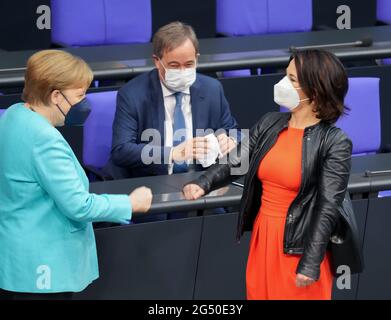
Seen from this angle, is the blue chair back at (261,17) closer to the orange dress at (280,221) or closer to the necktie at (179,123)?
the necktie at (179,123)

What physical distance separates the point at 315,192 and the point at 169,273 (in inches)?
35.9

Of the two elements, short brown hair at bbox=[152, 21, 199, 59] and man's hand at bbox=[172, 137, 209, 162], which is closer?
man's hand at bbox=[172, 137, 209, 162]

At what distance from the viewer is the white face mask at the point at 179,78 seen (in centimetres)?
406

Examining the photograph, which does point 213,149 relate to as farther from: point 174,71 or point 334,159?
point 334,159

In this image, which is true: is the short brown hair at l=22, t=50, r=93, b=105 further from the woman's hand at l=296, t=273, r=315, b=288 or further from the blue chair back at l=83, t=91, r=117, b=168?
the blue chair back at l=83, t=91, r=117, b=168

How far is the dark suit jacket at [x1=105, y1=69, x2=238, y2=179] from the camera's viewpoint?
409 cm

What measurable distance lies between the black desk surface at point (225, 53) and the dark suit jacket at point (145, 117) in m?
0.70

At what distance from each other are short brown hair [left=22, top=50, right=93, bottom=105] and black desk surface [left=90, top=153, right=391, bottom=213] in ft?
2.51

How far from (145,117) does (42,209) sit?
1.18m

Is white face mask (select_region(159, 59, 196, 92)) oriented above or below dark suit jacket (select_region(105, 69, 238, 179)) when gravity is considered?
above

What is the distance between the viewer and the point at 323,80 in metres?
3.10

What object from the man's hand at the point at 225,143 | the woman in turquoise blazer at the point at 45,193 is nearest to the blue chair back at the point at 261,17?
the man's hand at the point at 225,143

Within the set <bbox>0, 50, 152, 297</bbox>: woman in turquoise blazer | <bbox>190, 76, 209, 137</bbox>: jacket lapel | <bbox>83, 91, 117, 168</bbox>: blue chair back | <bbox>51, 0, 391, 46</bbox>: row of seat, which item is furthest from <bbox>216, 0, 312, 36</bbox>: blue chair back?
<bbox>0, 50, 152, 297</bbox>: woman in turquoise blazer

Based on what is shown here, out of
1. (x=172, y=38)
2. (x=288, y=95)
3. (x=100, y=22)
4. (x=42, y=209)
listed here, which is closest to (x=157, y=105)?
(x=172, y=38)
